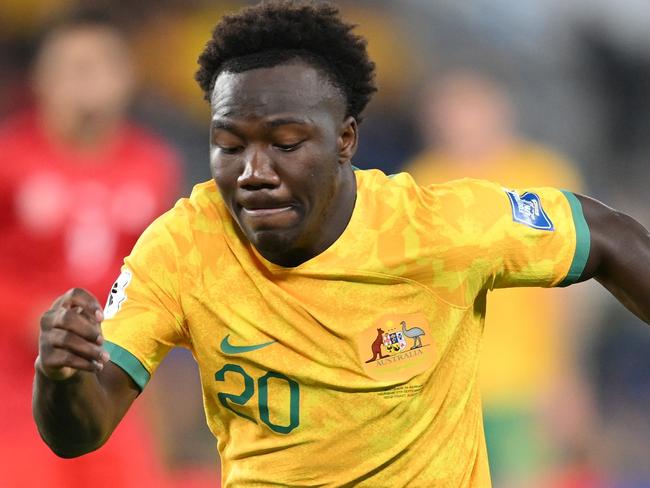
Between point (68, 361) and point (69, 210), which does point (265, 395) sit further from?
point (69, 210)

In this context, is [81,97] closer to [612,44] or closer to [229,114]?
[229,114]

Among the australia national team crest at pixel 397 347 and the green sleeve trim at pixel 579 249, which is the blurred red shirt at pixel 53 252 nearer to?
the australia national team crest at pixel 397 347

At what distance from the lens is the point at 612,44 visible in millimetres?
7473

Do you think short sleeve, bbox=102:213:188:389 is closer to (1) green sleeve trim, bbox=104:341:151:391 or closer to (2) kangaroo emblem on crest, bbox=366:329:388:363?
(1) green sleeve trim, bbox=104:341:151:391

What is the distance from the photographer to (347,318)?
3.26 meters

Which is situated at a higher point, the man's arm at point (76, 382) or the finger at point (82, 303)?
the finger at point (82, 303)

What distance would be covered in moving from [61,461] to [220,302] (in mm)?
2160

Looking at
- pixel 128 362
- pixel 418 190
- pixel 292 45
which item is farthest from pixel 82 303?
pixel 418 190

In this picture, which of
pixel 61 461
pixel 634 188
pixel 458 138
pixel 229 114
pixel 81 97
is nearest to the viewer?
pixel 229 114

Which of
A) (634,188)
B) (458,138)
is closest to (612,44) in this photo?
(634,188)

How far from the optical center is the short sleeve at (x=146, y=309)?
Answer: 3.11 meters

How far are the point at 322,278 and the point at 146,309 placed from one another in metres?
0.44

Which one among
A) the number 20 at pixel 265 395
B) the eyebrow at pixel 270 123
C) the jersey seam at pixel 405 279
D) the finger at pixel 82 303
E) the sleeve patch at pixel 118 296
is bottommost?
the number 20 at pixel 265 395

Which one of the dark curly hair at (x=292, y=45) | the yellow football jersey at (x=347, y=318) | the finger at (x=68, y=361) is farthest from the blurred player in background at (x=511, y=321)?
the finger at (x=68, y=361)
